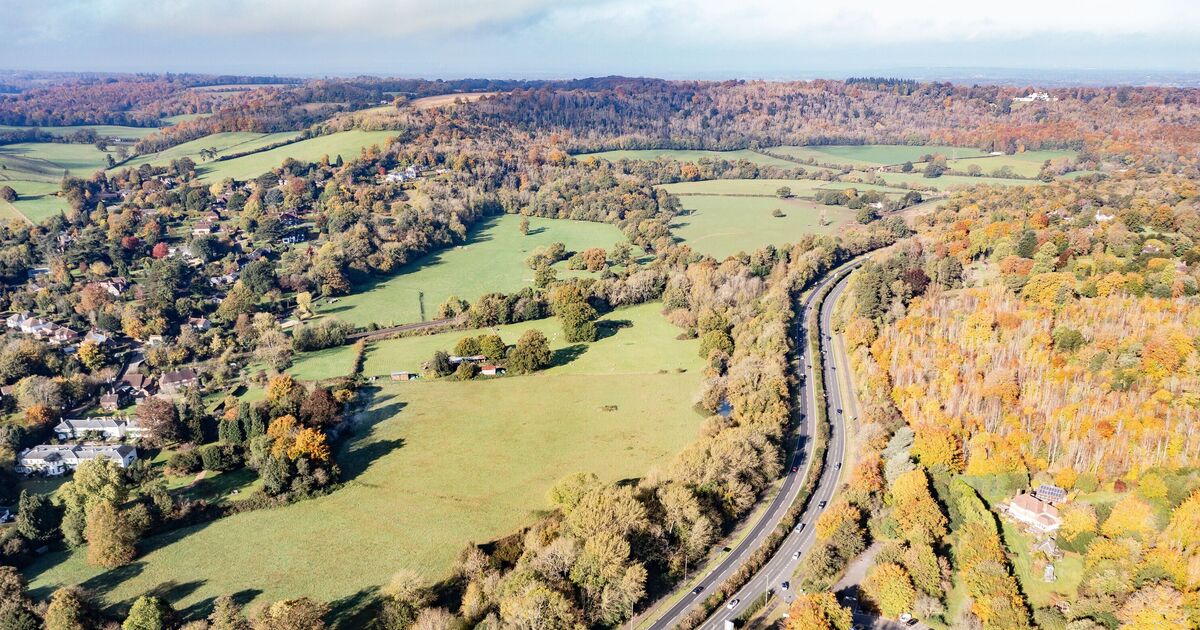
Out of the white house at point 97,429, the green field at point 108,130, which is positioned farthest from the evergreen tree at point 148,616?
the green field at point 108,130

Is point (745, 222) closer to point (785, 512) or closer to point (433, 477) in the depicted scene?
point (785, 512)

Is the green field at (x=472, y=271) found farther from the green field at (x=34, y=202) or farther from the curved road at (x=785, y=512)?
the green field at (x=34, y=202)

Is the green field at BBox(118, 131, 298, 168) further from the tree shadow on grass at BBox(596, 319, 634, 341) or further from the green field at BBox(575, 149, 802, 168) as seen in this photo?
the tree shadow on grass at BBox(596, 319, 634, 341)

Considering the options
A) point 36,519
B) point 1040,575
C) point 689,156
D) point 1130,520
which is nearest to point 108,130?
point 689,156

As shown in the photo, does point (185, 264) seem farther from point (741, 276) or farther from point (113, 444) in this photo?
point (741, 276)

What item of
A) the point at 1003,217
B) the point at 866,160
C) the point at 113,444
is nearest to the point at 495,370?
the point at 113,444

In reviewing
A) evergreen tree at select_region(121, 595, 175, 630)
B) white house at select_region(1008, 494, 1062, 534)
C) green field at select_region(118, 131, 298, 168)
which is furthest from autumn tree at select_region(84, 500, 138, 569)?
green field at select_region(118, 131, 298, 168)
